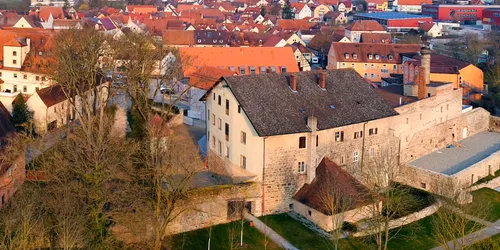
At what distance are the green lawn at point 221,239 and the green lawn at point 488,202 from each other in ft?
41.0

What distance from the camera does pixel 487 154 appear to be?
46.3 m

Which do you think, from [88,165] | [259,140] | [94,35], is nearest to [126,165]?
[88,165]

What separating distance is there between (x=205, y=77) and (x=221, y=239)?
1055 inches

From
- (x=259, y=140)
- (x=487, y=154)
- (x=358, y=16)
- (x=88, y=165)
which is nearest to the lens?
(x=88, y=165)

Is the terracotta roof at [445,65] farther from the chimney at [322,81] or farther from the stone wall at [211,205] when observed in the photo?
the stone wall at [211,205]

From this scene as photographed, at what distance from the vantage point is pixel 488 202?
38719 mm

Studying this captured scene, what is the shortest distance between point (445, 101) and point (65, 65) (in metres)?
26.4

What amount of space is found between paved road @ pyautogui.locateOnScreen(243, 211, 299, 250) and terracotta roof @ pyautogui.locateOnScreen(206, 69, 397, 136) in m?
4.44

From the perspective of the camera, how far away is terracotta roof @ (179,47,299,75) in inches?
2549

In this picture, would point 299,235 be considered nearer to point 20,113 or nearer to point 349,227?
point 349,227

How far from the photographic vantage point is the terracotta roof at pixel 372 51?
253 feet

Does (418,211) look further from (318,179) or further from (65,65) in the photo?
(65,65)

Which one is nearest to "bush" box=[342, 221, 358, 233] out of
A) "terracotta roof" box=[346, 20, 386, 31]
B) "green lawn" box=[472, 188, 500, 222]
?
"green lawn" box=[472, 188, 500, 222]

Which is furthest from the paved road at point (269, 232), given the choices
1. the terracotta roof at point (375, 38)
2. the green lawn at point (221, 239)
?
the terracotta roof at point (375, 38)
